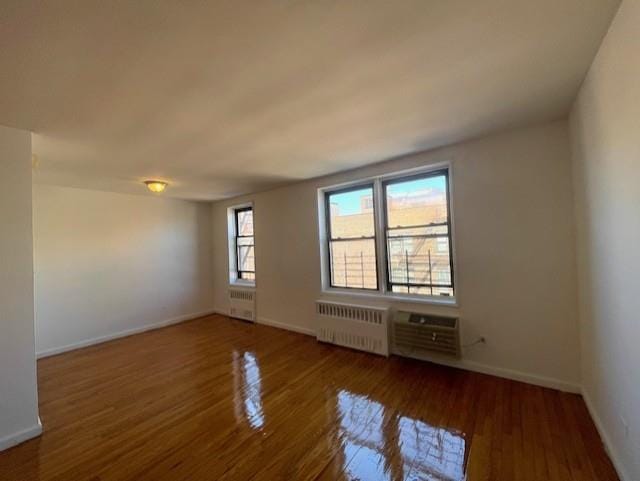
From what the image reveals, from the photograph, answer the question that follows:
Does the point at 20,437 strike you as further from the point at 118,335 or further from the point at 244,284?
the point at 244,284

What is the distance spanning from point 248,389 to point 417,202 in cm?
286

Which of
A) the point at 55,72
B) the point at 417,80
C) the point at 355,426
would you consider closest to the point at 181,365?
the point at 355,426

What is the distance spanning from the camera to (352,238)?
13.6 ft

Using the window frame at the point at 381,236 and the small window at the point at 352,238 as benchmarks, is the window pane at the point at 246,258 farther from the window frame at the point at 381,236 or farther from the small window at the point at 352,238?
the small window at the point at 352,238

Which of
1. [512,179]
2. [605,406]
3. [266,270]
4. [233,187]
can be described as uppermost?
[233,187]

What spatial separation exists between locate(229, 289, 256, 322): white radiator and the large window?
181 centimetres

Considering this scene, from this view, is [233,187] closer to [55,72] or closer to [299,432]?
[55,72]

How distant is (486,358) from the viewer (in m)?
2.91

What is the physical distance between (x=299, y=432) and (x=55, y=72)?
111 inches

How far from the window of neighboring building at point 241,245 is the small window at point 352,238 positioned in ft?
6.66

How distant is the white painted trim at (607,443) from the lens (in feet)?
5.25

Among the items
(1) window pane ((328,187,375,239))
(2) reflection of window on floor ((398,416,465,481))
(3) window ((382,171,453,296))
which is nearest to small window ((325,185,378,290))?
(1) window pane ((328,187,375,239))

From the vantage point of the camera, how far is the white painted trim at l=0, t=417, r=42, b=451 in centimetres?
207

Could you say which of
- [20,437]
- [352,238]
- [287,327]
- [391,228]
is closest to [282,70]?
[391,228]
